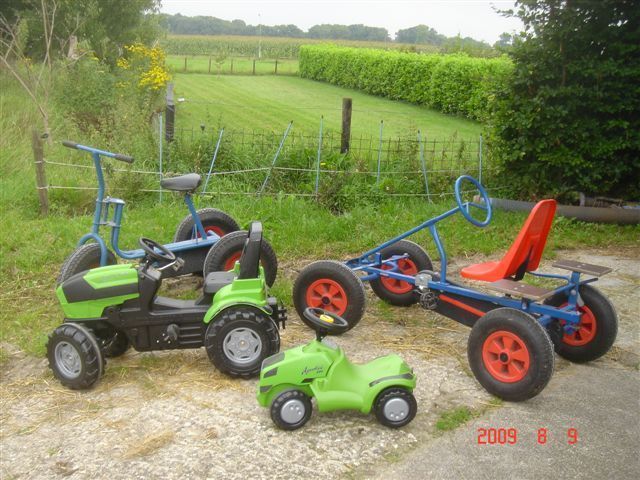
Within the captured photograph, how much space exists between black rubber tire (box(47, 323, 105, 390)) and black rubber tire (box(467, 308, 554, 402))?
236cm

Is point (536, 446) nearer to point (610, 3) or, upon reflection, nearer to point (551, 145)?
point (551, 145)

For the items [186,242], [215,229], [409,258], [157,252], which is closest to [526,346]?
[409,258]

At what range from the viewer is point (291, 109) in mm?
20734

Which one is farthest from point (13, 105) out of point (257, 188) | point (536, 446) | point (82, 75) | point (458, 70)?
point (458, 70)

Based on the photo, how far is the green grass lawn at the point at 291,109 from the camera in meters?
16.9

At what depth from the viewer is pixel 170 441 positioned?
147 inches

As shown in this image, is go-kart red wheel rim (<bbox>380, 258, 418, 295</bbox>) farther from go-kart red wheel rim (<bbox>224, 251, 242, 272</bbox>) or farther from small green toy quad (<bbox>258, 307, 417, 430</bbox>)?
small green toy quad (<bbox>258, 307, 417, 430</bbox>)

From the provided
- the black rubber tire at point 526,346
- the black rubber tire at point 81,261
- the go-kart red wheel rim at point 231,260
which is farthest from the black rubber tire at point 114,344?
the black rubber tire at point 526,346

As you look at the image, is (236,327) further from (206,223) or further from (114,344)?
(206,223)

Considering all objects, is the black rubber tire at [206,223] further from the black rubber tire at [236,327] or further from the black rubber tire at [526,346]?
the black rubber tire at [526,346]

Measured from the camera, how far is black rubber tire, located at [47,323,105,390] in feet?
13.8

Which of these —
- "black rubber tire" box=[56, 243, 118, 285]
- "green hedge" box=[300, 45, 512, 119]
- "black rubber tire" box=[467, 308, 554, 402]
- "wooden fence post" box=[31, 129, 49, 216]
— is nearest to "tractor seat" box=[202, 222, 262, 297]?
"black rubber tire" box=[56, 243, 118, 285]

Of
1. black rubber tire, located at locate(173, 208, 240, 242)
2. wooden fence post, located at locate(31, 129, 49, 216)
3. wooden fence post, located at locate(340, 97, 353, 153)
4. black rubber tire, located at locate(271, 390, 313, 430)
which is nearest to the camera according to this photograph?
black rubber tire, located at locate(271, 390, 313, 430)

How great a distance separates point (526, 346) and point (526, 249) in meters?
0.81
